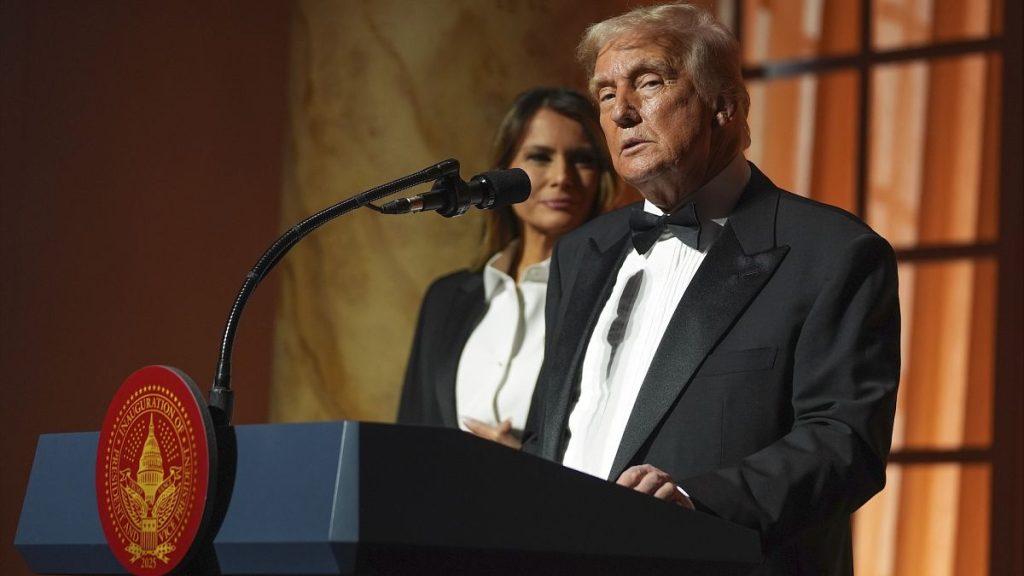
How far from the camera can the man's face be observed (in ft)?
7.11

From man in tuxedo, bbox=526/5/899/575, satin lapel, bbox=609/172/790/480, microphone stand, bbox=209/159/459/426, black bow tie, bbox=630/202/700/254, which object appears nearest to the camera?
microphone stand, bbox=209/159/459/426

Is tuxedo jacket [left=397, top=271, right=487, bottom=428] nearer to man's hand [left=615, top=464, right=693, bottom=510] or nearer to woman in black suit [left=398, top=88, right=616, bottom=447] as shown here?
woman in black suit [left=398, top=88, right=616, bottom=447]

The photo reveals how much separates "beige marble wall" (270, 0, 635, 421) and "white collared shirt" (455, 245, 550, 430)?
77 cm

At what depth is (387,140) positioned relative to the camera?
4.14 metres

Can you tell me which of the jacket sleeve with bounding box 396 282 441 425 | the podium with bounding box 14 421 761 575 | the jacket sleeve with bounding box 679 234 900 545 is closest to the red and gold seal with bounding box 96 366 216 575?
the podium with bounding box 14 421 761 575

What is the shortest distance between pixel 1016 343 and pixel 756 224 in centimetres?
212

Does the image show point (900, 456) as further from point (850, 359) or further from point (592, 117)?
point (850, 359)

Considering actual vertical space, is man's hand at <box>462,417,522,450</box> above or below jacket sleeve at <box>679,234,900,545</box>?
below

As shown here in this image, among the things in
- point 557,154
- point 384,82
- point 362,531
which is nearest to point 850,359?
point 362,531

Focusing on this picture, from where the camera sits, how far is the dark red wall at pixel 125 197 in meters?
3.79

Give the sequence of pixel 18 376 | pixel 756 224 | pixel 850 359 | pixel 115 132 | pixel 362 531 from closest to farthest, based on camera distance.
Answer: pixel 362 531
pixel 850 359
pixel 756 224
pixel 18 376
pixel 115 132

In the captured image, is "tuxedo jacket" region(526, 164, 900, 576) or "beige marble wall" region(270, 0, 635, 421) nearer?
"tuxedo jacket" region(526, 164, 900, 576)

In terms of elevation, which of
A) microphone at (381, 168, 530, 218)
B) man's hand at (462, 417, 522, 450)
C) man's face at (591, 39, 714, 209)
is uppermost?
man's face at (591, 39, 714, 209)

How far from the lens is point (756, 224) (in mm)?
2088
